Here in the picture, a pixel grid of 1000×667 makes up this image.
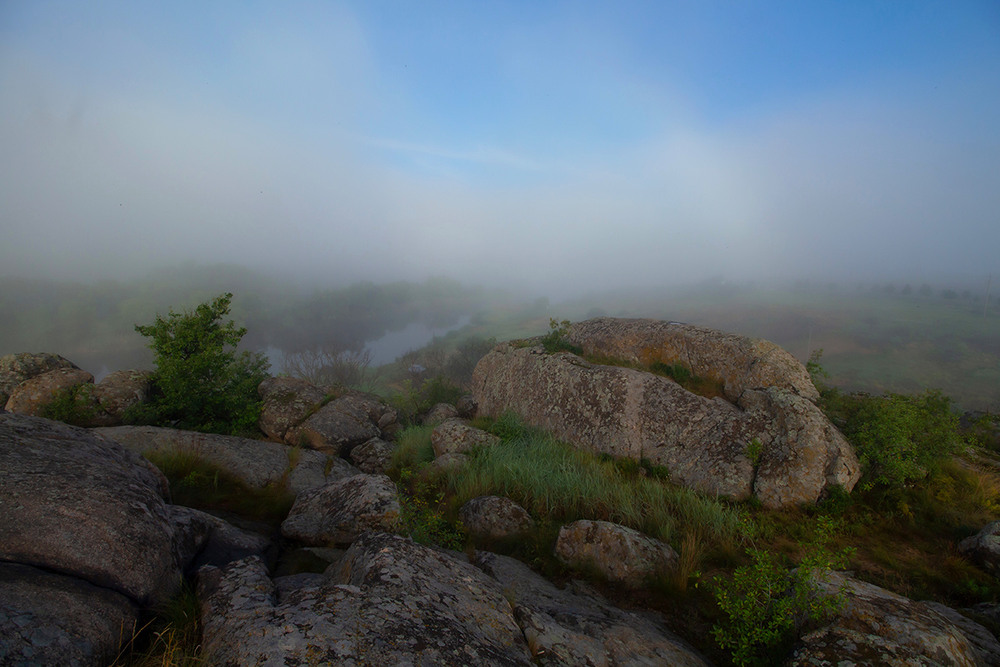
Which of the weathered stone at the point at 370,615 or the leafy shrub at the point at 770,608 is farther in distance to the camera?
the leafy shrub at the point at 770,608

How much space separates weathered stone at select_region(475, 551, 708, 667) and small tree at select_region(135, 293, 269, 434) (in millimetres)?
9728

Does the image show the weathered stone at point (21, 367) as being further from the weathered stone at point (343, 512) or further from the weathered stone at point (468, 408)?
the weathered stone at point (468, 408)

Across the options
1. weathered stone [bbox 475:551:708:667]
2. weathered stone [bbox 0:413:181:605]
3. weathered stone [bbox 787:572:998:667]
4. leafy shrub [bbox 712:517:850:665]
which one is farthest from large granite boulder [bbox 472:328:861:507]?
weathered stone [bbox 0:413:181:605]

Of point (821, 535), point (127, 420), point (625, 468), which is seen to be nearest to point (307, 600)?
point (821, 535)

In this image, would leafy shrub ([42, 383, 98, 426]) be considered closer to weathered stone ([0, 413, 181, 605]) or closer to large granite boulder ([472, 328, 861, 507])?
weathered stone ([0, 413, 181, 605])

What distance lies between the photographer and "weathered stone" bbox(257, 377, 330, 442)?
12.6m

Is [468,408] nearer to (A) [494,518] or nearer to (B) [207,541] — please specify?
(A) [494,518]

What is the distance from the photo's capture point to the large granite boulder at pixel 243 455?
28.0 ft

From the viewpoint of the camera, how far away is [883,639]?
3535mm

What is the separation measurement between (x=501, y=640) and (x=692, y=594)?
3.27m

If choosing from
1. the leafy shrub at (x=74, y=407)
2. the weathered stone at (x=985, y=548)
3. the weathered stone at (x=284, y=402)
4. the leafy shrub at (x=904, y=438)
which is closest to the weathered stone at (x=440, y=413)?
the weathered stone at (x=284, y=402)

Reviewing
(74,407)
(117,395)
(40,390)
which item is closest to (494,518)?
(117,395)

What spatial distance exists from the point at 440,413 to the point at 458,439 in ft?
14.1

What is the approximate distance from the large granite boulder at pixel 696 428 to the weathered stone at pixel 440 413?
2.81m
